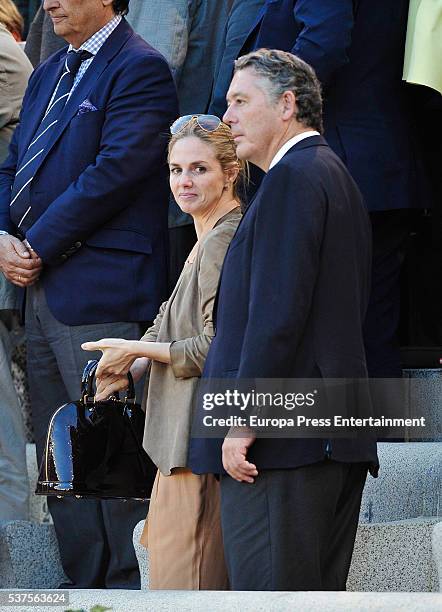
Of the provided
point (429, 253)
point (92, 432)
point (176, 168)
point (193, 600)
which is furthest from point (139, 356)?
point (429, 253)

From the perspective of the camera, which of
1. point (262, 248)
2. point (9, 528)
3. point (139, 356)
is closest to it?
point (262, 248)

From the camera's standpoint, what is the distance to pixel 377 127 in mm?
4926

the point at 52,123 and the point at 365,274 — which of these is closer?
the point at 365,274

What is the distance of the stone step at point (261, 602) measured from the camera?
3.08 m

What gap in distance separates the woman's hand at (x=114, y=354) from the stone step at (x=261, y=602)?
0.87 meters

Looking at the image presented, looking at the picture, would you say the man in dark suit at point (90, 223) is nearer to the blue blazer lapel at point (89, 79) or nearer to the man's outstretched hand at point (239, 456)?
the blue blazer lapel at point (89, 79)

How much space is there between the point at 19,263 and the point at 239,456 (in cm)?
178

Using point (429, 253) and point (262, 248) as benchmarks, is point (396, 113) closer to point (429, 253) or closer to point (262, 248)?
point (429, 253)

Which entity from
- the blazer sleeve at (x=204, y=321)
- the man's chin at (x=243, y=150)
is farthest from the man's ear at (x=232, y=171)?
the man's chin at (x=243, y=150)

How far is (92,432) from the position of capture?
406 centimetres

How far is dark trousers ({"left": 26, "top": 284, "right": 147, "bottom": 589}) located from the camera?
489cm

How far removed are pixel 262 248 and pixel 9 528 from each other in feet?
7.33

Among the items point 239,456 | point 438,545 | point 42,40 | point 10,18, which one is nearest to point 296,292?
point 239,456

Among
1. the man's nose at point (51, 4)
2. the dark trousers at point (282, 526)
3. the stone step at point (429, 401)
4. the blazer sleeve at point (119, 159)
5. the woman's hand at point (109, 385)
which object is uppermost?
the man's nose at point (51, 4)
